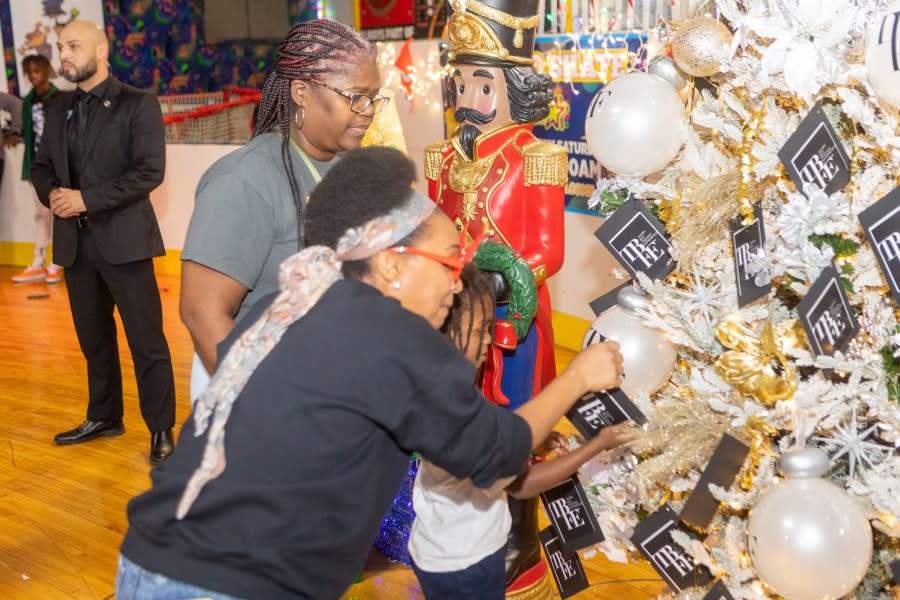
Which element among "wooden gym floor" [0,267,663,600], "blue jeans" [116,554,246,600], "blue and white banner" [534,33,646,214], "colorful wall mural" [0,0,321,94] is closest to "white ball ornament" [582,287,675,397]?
"blue jeans" [116,554,246,600]

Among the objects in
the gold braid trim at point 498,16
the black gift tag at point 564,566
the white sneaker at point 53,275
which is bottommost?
the white sneaker at point 53,275

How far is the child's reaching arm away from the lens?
5.93ft

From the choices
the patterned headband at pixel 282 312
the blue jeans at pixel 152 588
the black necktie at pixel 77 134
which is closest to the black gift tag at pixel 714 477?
the patterned headband at pixel 282 312

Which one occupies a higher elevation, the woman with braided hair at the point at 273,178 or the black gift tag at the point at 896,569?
the woman with braided hair at the point at 273,178

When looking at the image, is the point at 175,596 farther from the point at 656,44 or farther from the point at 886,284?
the point at 656,44

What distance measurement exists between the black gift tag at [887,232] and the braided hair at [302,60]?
3.83ft

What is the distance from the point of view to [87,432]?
4371 millimetres

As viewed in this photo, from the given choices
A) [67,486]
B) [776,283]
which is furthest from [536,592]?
[67,486]

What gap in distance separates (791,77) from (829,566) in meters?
0.85

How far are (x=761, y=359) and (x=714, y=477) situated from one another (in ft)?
0.80

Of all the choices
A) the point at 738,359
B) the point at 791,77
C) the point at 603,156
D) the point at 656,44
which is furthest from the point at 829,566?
the point at 656,44

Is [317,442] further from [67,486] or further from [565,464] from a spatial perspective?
[67,486]

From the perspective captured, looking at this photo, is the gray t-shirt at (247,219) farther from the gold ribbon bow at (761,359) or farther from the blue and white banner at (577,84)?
the blue and white banner at (577,84)

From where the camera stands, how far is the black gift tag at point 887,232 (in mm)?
1533
